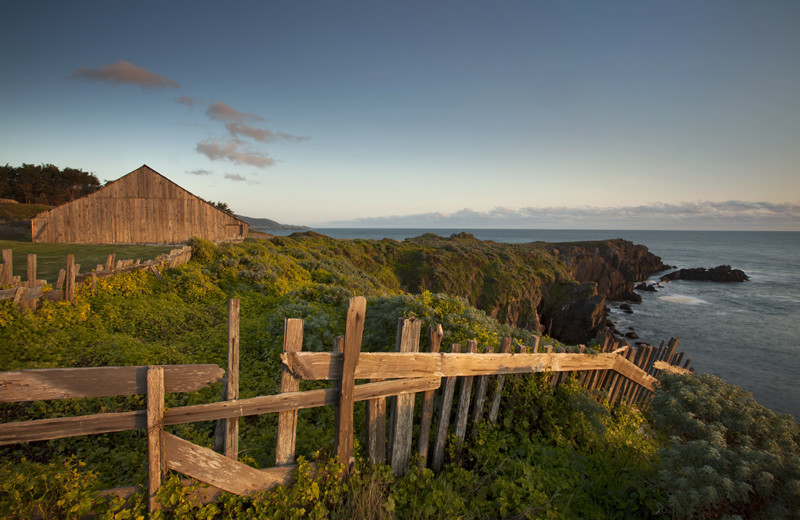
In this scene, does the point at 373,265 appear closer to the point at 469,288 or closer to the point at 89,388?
the point at 469,288

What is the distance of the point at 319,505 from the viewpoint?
11.9 ft

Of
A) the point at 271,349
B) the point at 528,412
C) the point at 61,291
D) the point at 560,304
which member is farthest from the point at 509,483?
the point at 560,304

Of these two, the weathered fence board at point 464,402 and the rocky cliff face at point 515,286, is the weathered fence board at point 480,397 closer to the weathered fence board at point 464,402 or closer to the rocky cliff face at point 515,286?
the weathered fence board at point 464,402

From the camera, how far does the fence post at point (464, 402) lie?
15.4 feet

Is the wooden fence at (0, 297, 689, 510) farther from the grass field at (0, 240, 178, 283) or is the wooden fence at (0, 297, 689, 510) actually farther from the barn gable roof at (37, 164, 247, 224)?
the barn gable roof at (37, 164, 247, 224)

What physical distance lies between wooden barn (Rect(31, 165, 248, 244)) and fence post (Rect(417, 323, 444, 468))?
29.7 metres

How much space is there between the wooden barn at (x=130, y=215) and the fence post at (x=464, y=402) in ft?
97.9

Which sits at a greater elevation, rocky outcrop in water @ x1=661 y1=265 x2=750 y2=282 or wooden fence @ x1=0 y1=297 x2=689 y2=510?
wooden fence @ x1=0 y1=297 x2=689 y2=510

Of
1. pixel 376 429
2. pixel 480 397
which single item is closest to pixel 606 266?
pixel 480 397

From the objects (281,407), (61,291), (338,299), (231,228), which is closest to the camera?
(281,407)

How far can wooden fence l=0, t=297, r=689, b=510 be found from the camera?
9.98ft

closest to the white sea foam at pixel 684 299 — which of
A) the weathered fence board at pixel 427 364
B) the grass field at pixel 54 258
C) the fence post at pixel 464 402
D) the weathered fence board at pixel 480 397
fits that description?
the weathered fence board at pixel 427 364

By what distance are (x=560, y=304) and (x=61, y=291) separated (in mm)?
32080

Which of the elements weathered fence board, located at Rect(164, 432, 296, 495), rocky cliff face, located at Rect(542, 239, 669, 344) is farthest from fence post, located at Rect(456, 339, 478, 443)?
rocky cliff face, located at Rect(542, 239, 669, 344)
